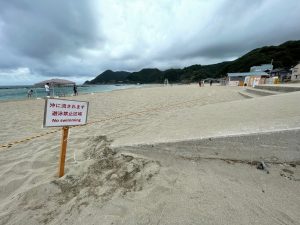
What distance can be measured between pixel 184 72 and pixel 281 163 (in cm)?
16177

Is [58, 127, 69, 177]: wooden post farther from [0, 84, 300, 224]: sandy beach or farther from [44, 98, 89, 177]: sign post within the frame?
[0, 84, 300, 224]: sandy beach

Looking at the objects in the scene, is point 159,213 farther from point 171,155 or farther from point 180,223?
point 171,155

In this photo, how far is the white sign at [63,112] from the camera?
Answer: 2120mm

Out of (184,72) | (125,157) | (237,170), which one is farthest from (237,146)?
(184,72)

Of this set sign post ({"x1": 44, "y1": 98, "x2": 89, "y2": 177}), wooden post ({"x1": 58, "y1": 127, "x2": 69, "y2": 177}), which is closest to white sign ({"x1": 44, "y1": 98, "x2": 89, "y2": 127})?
sign post ({"x1": 44, "y1": 98, "x2": 89, "y2": 177})

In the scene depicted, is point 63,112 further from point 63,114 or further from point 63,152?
point 63,152

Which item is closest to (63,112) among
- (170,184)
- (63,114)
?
(63,114)

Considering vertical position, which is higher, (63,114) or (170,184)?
(63,114)

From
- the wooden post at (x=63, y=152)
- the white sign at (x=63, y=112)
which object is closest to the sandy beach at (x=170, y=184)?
the wooden post at (x=63, y=152)

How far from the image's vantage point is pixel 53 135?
5.06 meters

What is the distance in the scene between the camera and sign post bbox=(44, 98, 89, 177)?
212 cm

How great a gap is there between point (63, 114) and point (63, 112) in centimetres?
3

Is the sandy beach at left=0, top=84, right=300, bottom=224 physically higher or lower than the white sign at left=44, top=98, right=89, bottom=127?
lower

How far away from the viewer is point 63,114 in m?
2.31
